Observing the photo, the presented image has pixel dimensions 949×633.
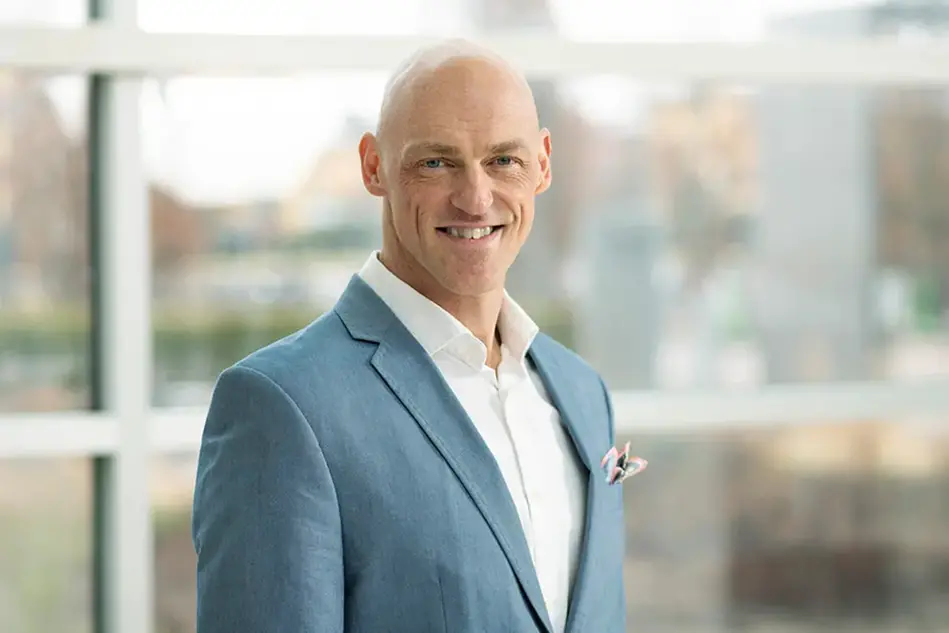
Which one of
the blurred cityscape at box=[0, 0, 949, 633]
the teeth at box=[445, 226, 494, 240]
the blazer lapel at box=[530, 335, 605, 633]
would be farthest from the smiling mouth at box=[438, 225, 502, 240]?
the blurred cityscape at box=[0, 0, 949, 633]

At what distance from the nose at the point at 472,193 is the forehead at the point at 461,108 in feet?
0.10

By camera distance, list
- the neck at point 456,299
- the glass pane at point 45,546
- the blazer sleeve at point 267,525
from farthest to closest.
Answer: the glass pane at point 45,546
the neck at point 456,299
the blazer sleeve at point 267,525

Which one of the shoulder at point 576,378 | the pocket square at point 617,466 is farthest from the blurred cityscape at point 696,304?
the pocket square at point 617,466

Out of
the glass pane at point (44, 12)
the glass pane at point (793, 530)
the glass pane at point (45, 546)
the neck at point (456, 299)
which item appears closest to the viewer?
the neck at point (456, 299)

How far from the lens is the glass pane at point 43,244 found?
9.43 ft

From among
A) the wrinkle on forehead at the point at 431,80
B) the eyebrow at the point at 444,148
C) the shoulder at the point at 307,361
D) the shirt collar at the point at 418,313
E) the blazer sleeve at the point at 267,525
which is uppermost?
the wrinkle on forehead at the point at 431,80

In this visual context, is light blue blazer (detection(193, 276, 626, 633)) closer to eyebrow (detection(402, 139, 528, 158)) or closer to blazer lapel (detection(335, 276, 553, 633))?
blazer lapel (detection(335, 276, 553, 633))

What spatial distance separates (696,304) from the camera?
3293mm

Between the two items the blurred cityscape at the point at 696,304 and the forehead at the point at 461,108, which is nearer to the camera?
the forehead at the point at 461,108

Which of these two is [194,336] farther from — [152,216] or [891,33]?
[891,33]

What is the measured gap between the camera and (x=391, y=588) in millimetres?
1303

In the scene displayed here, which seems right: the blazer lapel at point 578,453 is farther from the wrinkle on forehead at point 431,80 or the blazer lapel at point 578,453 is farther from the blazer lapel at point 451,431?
the wrinkle on forehead at point 431,80

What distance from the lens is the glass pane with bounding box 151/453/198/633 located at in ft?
9.71

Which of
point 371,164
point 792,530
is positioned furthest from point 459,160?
point 792,530
